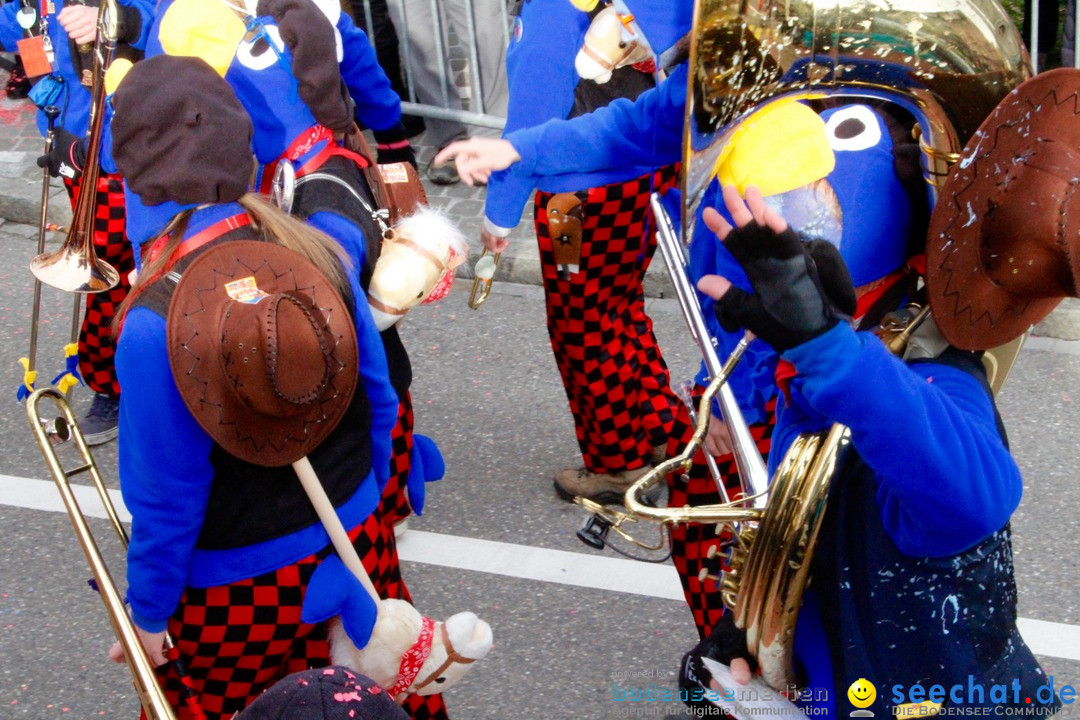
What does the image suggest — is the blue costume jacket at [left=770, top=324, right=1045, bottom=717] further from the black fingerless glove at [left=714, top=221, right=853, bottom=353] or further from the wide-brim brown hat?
the wide-brim brown hat

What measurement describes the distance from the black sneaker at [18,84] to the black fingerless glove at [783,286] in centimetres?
446

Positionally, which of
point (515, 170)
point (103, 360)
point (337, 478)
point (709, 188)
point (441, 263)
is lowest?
point (103, 360)

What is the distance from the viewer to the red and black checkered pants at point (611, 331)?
10.5ft

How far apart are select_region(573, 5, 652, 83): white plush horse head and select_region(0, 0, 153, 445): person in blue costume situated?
132cm

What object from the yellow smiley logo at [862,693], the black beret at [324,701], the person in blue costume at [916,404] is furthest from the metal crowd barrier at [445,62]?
the black beret at [324,701]

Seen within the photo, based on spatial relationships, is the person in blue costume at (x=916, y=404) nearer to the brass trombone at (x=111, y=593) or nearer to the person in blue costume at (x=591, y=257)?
the brass trombone at (x=111, y=593)

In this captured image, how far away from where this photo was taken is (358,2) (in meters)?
6.04

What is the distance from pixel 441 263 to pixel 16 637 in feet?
5.42

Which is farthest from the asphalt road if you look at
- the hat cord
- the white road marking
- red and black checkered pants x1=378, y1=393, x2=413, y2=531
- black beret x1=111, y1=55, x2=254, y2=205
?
black beret x1=111, y1=55, x2=254, y2=205

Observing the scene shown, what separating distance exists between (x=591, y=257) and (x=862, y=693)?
1.74 m

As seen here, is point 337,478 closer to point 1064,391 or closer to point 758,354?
point 758,354

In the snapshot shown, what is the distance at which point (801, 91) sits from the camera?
5.66ft

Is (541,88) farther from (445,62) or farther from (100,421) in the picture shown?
(445,62)

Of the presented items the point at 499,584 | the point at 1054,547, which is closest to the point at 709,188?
the point at 499,584
